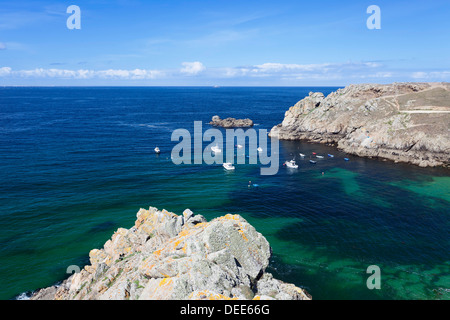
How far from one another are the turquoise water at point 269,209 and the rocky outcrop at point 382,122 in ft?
21.3

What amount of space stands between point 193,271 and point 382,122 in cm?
10068

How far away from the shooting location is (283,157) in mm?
95812

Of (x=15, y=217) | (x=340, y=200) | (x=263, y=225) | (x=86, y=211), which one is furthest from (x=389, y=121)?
(x=15, y=217)

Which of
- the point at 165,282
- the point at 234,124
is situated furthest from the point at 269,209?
the point at 234,124

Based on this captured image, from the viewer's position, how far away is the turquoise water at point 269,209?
124 feet

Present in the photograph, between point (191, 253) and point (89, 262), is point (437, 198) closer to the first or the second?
point (191, 253)

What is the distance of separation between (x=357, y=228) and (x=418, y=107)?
256 ft

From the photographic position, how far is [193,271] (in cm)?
2017

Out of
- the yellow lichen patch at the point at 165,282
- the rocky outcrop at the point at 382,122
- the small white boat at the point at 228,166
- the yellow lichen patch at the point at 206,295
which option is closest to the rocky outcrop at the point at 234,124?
the rocky outcrop at the point at 382,122

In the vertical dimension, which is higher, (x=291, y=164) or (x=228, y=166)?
(x=291, y=164)

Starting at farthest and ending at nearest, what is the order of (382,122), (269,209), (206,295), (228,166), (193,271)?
(382,122) → (228,166) → (269,209) → (193,271) → (206,295)

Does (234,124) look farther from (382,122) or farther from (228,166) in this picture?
(228,166)

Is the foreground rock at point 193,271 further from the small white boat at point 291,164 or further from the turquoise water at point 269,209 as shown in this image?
the small white boat at point 291,164

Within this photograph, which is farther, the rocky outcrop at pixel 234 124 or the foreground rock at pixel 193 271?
the rocky outcrop at pixel 234 124
